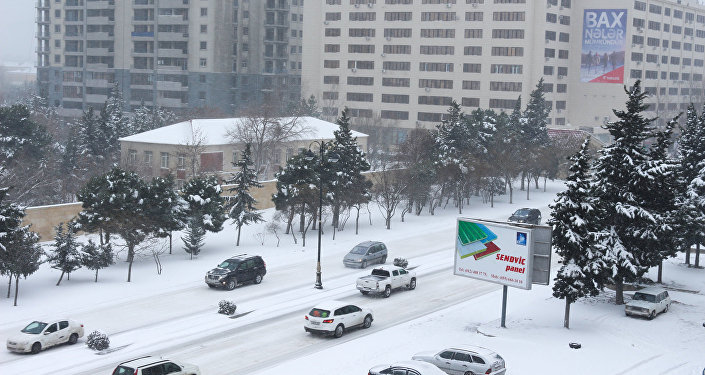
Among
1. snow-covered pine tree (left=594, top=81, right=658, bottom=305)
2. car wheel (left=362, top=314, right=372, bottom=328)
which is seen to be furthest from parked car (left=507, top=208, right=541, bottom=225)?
car wheel (left=362, top=314, right=372, bottom=328)

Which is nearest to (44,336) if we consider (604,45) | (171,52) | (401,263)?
(401,263)

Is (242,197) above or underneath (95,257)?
above

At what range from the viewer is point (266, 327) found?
34000 mm

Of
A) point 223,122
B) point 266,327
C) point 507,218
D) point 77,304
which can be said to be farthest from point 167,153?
point 266,327

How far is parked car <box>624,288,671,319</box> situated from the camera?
37500mm

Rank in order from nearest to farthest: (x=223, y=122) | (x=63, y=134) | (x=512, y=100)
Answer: (x=223, y=122) → (x=63, y=134) → (x=512, y=100)

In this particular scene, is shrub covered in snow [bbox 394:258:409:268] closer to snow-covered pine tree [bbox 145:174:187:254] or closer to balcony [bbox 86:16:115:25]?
snow-covered pine tree [bbox 145:174:187:254]

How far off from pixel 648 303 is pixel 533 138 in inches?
1961

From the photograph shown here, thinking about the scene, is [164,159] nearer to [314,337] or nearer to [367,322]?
[367,322]

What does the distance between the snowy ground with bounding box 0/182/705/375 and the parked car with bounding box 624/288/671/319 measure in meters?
0.51

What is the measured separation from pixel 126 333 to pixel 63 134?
84265 millimetres

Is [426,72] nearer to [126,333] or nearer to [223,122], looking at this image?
[223,122]

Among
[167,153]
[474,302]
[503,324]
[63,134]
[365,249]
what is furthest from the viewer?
[63,134]

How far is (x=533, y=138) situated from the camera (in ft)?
283
